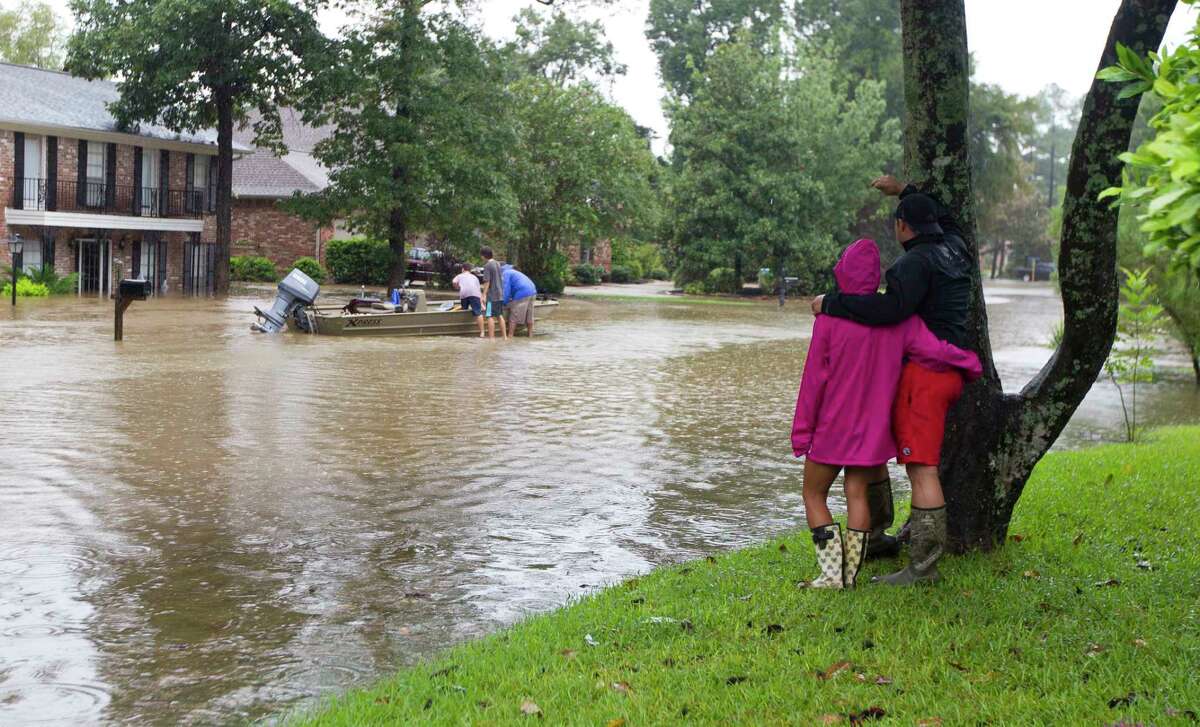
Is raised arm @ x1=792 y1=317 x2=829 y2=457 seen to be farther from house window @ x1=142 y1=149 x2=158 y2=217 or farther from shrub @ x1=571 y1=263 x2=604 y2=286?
shrub @ x1=571 y1=263 x2=604 y2=286

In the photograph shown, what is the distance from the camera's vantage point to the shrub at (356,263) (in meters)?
50.2

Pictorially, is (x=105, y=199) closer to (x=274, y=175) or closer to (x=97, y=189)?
(x=97, y=189)

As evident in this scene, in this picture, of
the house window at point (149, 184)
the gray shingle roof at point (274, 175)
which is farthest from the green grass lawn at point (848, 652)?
the gray shingle roof at point (274, 175)

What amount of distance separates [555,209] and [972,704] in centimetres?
4308

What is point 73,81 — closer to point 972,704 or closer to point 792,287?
point 792,287

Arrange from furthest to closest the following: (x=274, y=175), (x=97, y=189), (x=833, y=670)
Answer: (x=274, y=175), (x=97, y=189), (x=833, y=670)

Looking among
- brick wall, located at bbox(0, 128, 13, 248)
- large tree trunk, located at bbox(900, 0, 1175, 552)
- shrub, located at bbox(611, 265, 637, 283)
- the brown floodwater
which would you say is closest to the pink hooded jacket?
large tree trunk, located at bbox(900, 0, 1175, 552)

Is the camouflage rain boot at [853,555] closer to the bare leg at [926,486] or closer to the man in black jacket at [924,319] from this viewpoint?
the man in black jacket at [924,319]

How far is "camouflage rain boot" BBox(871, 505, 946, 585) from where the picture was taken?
6250 mm

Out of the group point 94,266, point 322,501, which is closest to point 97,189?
point 94,266

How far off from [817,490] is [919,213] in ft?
4.81

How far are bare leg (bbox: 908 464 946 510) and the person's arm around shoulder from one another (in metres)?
0.50

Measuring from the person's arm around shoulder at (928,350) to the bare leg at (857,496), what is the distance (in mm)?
608

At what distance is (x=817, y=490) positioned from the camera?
632 cm
